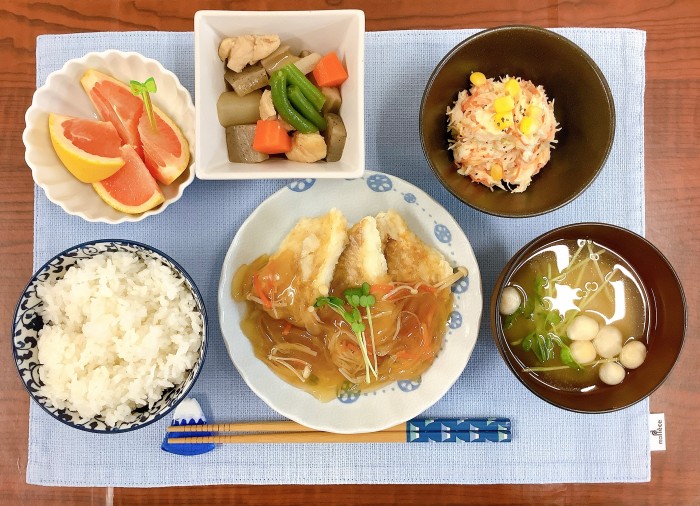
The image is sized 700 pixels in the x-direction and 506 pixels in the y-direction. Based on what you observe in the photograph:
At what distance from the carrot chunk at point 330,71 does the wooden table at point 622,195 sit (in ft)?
1.25

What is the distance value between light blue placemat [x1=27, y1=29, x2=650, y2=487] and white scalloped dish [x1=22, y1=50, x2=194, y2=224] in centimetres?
21

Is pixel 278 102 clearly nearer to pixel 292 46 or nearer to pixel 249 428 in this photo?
pixel 292 46

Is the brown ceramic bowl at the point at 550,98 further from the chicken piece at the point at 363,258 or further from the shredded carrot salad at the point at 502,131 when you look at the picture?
the chicken piece at the point at 363,258

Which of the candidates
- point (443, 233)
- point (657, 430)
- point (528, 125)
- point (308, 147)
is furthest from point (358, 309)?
point (657, 430)

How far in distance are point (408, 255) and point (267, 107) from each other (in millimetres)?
631

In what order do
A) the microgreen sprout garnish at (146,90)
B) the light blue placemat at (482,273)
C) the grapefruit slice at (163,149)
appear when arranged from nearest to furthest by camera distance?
the microgreen sprout garnish at (146,90) → the grapefruit slice at (163,149) → the light blue placemat at (482,273)

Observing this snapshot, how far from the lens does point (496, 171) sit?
1757 mm

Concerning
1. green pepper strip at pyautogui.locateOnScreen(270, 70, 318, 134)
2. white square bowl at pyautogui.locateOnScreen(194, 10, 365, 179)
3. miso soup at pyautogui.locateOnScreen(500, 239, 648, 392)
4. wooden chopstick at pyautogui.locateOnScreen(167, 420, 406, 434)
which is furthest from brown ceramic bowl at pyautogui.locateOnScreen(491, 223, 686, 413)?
green pepper strip at pyautogui.locateOnScreen(270, 70, 318, 134)

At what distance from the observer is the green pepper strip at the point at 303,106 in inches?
66.7

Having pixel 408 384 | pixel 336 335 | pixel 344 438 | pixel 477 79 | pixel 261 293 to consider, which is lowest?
pixel 344 438

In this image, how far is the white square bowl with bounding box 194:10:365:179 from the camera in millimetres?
1641

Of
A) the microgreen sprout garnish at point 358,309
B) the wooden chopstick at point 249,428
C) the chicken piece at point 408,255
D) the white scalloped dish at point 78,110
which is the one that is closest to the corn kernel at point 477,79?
the chicken piece at point 408,255

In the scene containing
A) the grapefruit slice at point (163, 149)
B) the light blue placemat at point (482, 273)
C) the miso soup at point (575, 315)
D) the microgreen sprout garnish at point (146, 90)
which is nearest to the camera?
the microgreen sprout garnish at point (146, 90)

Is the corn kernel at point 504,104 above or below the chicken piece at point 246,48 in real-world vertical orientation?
below
